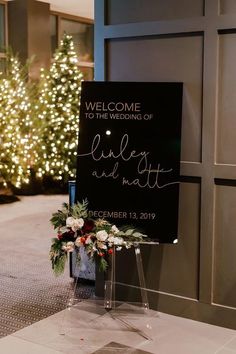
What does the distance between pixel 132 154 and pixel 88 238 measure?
0.62 meters

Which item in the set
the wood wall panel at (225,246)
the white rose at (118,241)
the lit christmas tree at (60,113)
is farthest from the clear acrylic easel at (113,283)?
the lit christmas tree at (60,113)

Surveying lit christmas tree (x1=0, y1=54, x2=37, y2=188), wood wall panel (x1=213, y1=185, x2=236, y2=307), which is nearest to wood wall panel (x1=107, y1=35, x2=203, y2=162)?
wood wall panel (x1=213, y1=185, x2=236, y2=307)

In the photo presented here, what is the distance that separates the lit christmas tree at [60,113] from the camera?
8.36m

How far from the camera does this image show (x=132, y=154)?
364 centimetres

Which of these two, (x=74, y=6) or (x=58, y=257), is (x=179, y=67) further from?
(x=74, y=6)

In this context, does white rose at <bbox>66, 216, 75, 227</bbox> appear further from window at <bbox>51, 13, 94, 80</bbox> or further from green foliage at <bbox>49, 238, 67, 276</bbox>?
window at <bbox>51, 13, 94, 80</bbox>

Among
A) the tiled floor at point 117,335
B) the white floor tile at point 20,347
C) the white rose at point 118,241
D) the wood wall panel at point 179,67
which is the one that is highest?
the wood wall panel at point 179,67

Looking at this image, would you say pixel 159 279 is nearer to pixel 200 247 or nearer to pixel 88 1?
pixel 200 247

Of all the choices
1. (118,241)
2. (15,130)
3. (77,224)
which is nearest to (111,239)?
(118,241)

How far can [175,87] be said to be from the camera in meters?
3.56

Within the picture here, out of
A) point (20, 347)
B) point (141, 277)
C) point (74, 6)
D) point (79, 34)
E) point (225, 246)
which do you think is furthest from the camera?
point (79, 34)

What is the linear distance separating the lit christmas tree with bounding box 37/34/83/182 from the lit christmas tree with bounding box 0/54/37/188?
21 cm

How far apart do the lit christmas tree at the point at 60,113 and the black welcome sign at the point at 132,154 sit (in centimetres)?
471

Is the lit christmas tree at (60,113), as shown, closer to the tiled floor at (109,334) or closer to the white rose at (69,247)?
the tiled floor at (109,334)
